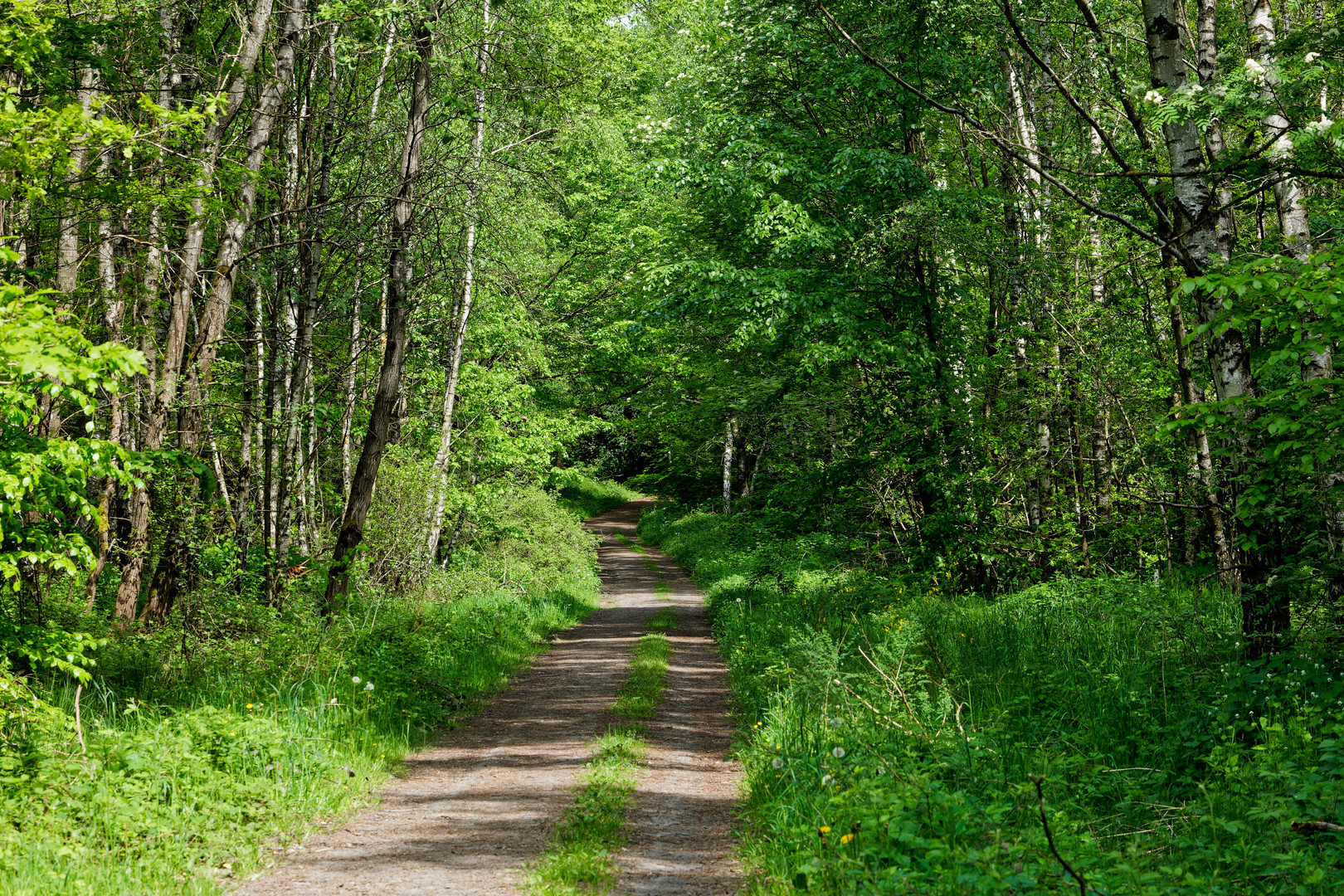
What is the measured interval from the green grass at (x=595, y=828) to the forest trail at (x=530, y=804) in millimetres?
101

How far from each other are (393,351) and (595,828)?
7.75 metres

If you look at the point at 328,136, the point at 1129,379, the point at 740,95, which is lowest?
the point at 1129,379

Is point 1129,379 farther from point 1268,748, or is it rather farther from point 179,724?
point 179,724

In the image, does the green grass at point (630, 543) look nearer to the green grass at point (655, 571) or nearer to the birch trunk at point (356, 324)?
the green grass at point (655, 571)

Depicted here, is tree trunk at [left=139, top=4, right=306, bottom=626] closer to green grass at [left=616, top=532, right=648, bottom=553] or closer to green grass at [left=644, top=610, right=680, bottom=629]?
green grass at [left=644, top=610, right=680, bottom=629]

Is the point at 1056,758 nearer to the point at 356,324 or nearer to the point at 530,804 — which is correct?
the point at 530,804

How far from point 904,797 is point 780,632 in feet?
25.9

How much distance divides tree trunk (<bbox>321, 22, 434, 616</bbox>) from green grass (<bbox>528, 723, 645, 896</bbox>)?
16.4ft

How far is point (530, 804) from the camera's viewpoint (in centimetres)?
670

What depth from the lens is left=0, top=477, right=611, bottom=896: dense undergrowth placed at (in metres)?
5.14

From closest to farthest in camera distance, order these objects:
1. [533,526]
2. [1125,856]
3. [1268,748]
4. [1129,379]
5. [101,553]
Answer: [1125,856]
[1268,748]
[101,553]
[1129,379]
[533,526]

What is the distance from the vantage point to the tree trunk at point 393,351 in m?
11.8

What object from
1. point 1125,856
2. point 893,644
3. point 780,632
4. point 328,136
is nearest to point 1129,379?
point 780,632

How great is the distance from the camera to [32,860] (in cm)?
466
